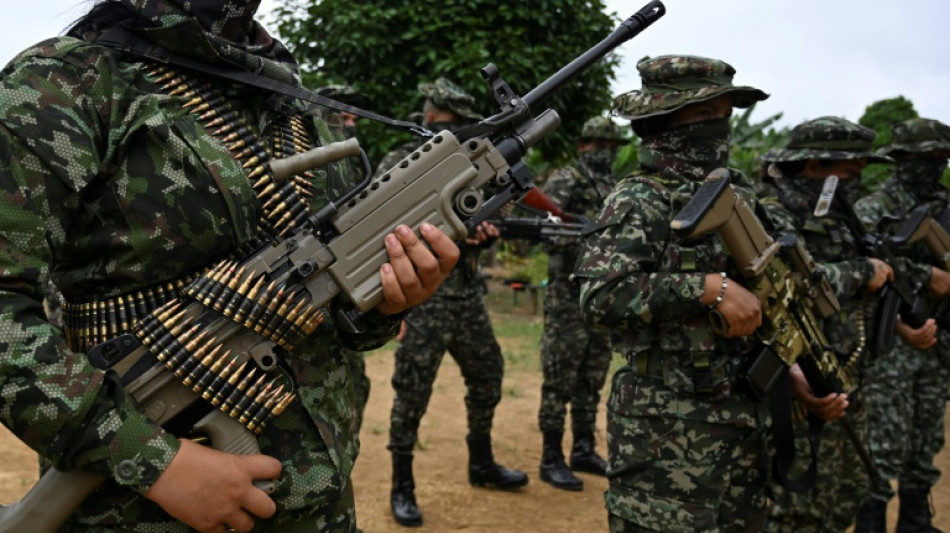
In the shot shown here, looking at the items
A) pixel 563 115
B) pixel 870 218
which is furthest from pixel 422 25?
pixel 870 218

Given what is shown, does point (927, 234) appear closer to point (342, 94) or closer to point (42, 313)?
point (342, 94)

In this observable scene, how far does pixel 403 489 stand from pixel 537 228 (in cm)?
224

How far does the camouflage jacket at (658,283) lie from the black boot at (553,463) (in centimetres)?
329

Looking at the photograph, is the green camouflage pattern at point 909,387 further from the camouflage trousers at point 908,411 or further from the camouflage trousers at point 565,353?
the camouflage trousers at point 565,353

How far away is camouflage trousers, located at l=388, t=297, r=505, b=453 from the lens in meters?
5.58

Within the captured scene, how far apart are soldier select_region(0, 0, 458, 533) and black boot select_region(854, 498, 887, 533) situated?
4.76 meters

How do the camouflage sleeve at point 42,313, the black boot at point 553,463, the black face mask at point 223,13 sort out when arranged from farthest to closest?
the black boot at point 553,463 → the black face mask at point 223,13 → the camouflage sleeve at point 42,313

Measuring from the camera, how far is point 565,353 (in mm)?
6562

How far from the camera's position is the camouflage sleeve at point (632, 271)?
3.02 m

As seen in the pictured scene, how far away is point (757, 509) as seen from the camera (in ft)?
11.1

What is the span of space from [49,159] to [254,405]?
2.11 ft

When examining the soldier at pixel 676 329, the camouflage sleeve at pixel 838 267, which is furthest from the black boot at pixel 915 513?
the soldier at pixel 676 329

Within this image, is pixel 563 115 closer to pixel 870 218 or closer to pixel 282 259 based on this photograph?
pixel 870 218

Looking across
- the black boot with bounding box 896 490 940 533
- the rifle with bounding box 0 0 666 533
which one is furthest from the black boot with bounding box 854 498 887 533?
the rifle with bounding box 0 0 666 533
